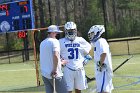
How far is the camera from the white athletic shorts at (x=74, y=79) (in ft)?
33.2

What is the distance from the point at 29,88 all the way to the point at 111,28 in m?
39.0

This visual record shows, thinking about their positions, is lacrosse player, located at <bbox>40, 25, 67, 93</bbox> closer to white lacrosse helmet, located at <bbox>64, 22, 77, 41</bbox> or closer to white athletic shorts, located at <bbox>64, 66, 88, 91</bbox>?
white athletic shorts, located at <bbox>64, 66, 88, 91</bbox>

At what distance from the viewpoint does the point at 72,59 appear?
33.6ft

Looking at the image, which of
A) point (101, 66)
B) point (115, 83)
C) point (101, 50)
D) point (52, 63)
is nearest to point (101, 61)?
point (101, 66)

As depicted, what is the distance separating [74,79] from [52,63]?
1.18 m

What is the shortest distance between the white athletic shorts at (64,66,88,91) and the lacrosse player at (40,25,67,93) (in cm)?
66

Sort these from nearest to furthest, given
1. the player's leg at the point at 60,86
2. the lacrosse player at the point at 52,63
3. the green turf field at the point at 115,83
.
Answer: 1. the lacrosse player at the point at 52,63
2. the player's leg at the point at 60,86
3. the green turf field at the point at 115,83

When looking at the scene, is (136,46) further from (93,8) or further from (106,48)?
(106,48)

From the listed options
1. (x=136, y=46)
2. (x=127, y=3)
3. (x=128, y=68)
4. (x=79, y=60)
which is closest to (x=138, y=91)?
(x=79, y=60)

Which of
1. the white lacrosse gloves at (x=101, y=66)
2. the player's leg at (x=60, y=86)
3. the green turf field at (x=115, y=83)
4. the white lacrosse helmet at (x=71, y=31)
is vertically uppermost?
the white lacrosse helmet at (x=71, y=31)

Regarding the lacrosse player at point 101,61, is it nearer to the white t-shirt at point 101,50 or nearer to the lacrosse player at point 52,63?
the white t-shirt at point 101,50

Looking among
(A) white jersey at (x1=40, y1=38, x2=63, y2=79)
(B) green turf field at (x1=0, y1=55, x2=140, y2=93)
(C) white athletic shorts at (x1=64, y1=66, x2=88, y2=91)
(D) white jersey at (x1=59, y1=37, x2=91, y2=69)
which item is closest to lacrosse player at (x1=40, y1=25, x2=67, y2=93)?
(A) white jersey at (x1=40, y1=38, x2=63, y2=79)

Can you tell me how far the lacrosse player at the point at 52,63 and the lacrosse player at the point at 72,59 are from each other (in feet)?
2.38

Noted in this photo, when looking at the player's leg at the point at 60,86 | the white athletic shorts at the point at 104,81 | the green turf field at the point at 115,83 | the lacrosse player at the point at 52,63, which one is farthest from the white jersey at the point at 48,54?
the green turf field at the point at 115,83
